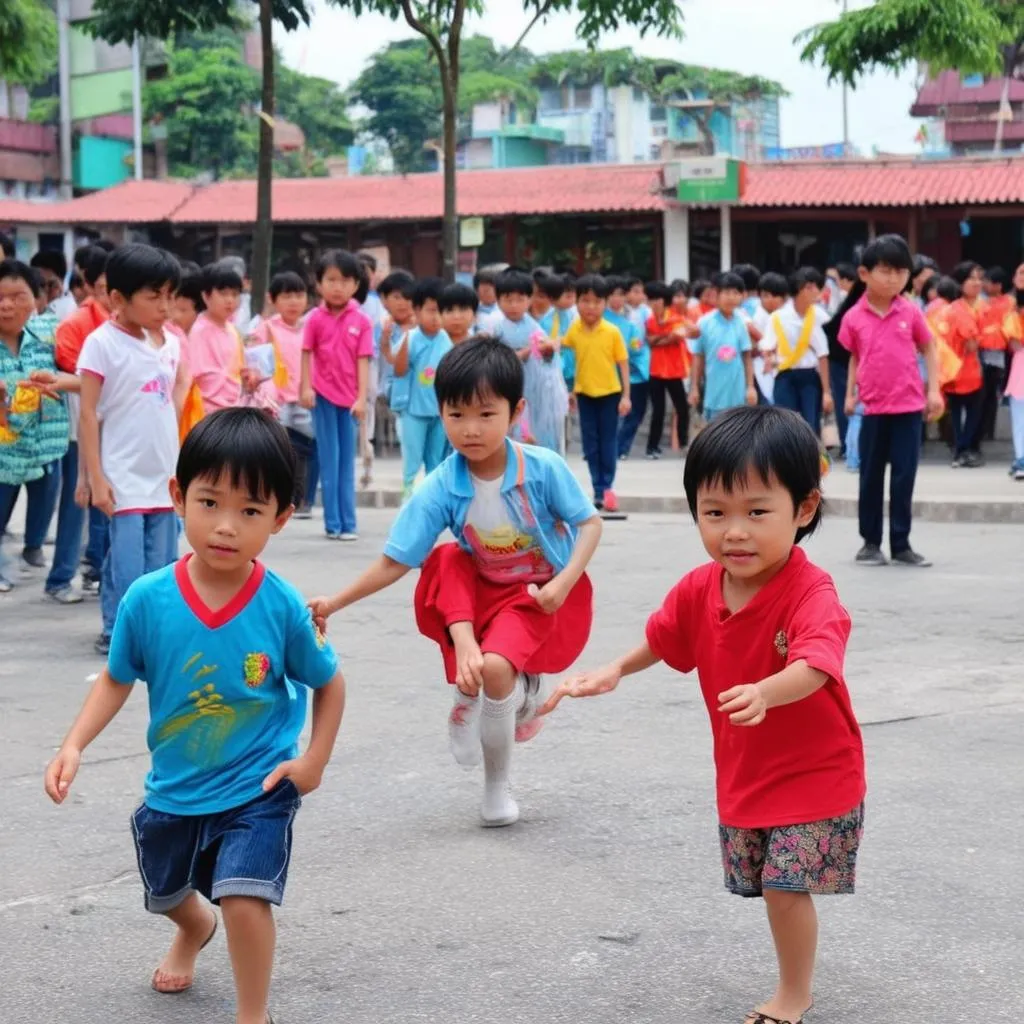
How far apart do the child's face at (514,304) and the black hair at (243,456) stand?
777cm

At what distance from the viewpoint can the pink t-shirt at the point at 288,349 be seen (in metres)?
12.1

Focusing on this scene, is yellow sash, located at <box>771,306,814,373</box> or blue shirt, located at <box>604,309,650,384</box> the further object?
blue shirt, located at <box>604,309,650,384</box>

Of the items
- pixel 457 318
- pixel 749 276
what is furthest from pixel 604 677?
pixel 749 276

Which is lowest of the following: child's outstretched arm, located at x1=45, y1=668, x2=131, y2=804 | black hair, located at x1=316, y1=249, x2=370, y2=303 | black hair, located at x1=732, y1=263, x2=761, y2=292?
child's outstretched arm, located at x1=45, y1=668, x2=131, y2=804

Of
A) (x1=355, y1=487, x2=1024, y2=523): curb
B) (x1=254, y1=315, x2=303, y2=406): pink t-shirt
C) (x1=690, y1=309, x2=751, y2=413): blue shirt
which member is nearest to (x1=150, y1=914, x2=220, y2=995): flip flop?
(x1=355, y1=487, x2=1024, y2=523): curb

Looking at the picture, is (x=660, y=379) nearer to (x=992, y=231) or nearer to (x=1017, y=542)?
(x=1017, y=542)

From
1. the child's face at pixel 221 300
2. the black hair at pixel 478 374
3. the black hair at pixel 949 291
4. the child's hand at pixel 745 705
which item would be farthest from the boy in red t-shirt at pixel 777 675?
the black hair at pixel 949 291

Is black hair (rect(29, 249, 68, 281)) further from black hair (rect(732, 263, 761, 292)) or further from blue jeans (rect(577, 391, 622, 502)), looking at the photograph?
black hair (rect(732, 263, 761, 292))

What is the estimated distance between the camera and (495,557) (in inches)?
188

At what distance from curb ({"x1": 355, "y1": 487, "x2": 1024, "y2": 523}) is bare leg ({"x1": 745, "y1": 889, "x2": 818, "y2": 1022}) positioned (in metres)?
8.52

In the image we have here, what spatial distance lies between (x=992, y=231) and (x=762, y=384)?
37.3 ft

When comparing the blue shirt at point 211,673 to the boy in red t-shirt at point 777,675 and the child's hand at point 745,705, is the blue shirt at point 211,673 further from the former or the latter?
the child's hand at point 745,705

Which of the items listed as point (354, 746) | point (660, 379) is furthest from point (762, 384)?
point (354, 746)

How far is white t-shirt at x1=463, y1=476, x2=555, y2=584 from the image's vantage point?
4750 mm
